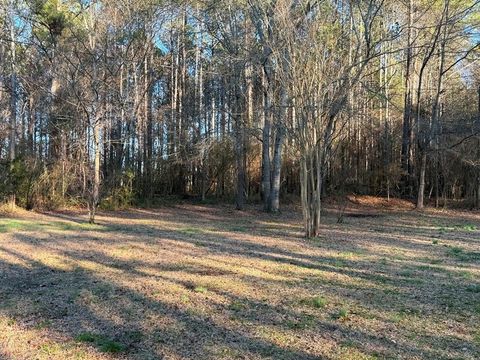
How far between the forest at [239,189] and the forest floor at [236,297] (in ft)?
0.10

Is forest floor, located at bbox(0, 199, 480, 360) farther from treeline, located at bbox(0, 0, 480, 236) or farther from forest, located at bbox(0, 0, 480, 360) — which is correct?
treeline, located at bbox(0, 0, 480, 236)

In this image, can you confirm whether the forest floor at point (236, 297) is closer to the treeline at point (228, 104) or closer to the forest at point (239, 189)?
the forest at point (239, 189)

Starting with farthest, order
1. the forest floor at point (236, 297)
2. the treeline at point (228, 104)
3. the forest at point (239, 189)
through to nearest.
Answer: the treeline at point (228, 104), the forest at point (239, 189), the forest floor at point (236, 297)

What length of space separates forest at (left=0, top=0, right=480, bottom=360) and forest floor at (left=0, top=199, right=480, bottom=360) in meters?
0.03

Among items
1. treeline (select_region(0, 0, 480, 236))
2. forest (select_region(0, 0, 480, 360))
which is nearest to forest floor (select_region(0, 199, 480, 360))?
forest (select_region(0, 0, 480, 360))

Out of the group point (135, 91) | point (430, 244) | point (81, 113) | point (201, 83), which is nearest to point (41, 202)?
point (81, 113)

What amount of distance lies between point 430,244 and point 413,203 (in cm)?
1198

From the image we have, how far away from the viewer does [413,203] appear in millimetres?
20500

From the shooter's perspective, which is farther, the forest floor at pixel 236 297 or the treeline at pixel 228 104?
the treeline at pixel 228 104

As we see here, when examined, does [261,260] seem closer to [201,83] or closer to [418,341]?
[418,341]

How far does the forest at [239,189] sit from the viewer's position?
4.08m

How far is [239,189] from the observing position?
17391mm

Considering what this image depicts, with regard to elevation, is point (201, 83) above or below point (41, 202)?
above

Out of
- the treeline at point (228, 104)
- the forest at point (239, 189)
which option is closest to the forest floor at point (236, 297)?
the forest at point (239, 189)
